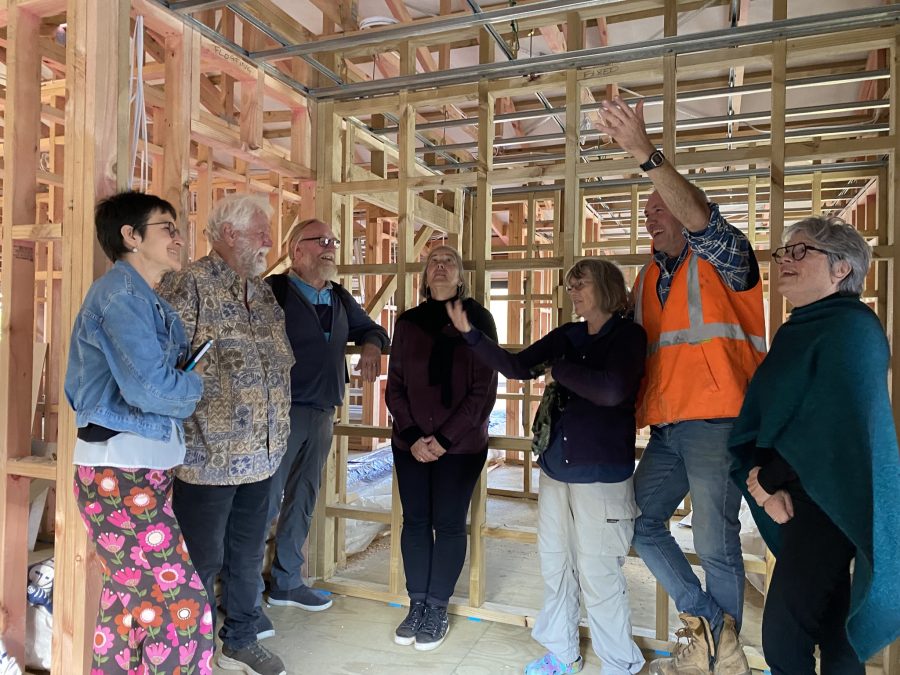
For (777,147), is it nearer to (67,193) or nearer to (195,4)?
(195,4)

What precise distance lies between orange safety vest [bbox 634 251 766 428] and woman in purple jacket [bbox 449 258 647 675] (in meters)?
0.11

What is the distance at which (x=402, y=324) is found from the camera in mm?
2814

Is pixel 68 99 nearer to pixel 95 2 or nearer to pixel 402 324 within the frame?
pixel 95 2

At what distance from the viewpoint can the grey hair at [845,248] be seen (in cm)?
175

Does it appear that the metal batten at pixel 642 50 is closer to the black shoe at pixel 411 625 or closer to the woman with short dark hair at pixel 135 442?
the woman with short dark hair at pixel 135 442

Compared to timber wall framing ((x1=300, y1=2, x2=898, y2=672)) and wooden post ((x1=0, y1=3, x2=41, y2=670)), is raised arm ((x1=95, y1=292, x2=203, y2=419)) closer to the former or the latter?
wooden post ((x1=0, y1=3, x2=41, y2=670))

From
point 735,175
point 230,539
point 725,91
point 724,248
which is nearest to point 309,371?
point 230,539

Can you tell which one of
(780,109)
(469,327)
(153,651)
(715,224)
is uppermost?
(780,109)

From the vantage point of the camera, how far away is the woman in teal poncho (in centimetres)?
155

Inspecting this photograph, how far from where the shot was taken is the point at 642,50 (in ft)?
8.63

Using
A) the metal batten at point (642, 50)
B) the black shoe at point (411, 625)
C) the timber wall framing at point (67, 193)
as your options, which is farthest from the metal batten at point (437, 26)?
the black shoe at point (411, 625)

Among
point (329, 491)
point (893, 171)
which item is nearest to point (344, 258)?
point (329, 491)

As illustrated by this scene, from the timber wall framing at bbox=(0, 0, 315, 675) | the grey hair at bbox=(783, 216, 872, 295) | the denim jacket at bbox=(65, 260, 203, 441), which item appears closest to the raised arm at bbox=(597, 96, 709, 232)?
the grey hair at bbox=(783, 216, 872, 295)

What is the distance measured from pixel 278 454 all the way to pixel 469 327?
847mm
